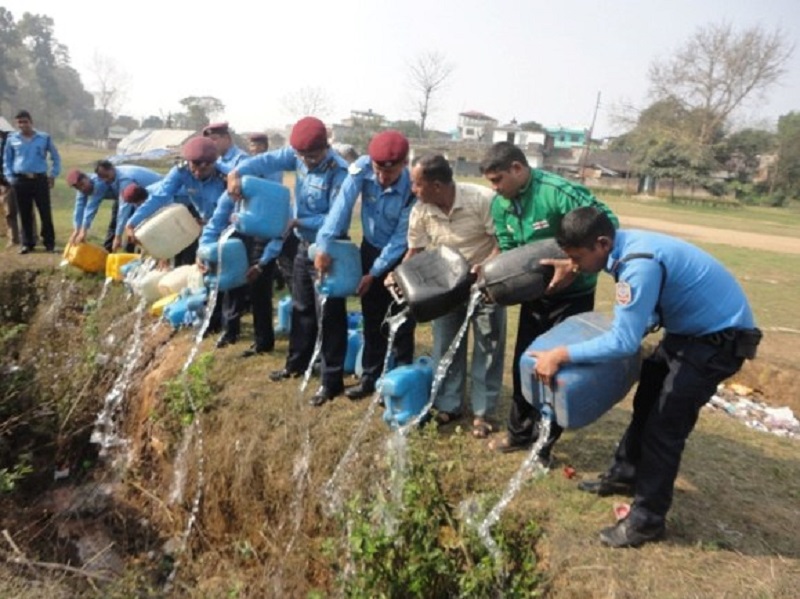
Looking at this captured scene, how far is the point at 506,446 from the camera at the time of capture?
371 centimetres

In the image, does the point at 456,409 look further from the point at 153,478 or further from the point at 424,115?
the point at 424,115

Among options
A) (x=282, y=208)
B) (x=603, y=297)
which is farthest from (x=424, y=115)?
(x=282, y=208)

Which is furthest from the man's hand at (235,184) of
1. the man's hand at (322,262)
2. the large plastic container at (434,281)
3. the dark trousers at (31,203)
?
the dark trousers at (31,203)

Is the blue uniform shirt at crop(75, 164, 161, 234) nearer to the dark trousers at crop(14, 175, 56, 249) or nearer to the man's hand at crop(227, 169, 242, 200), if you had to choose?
the dark trousers at crop(14, 175, 56, 249)

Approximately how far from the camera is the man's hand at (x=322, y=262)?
→ 4039mm

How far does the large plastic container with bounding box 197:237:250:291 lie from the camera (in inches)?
193

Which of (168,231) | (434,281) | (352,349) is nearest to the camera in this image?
(434,281)

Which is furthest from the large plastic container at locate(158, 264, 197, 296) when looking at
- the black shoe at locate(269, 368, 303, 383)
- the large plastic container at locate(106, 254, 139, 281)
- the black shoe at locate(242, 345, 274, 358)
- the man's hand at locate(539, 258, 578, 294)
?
the man's hand at locate(539, 258, 578, 294)

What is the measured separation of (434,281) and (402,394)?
751mm

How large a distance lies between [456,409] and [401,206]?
4.54 ft

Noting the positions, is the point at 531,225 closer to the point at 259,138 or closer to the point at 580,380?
the point at 580,380

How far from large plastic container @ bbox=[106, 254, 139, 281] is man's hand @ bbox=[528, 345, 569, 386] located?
5.34 metres

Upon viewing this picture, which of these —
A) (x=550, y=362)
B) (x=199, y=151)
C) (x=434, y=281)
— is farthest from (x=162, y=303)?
(x=550, y=362)

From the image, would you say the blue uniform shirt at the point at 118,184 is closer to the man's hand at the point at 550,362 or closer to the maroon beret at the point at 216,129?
the maroon beret at the point at 216,129
